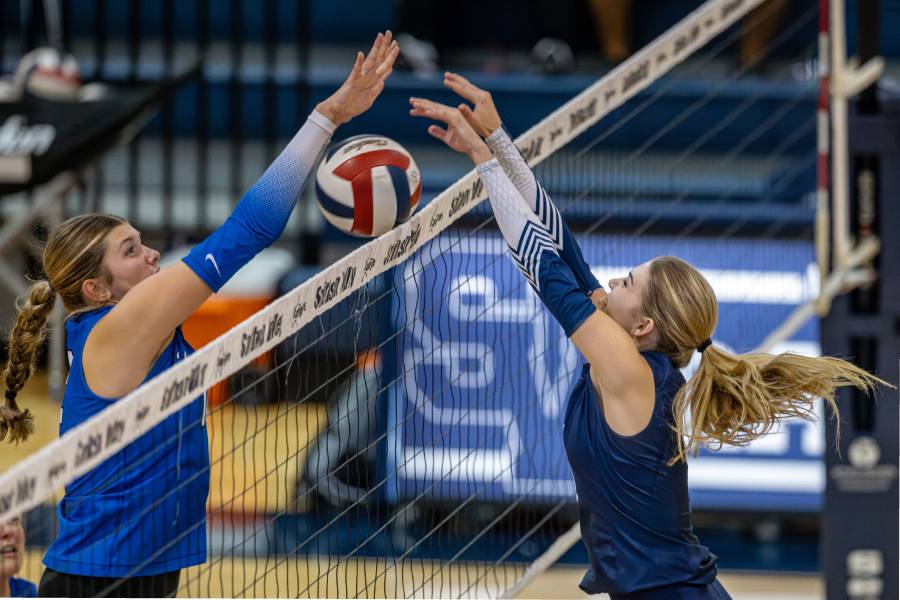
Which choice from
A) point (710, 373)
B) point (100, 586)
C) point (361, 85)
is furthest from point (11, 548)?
point (710, 373)

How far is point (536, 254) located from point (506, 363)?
302 centimetres

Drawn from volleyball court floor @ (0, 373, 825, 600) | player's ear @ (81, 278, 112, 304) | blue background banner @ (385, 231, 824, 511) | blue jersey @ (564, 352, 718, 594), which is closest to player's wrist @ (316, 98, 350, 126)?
player's ear @ (81, 278, 112, 304)

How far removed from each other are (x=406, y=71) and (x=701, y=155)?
2.14 meters

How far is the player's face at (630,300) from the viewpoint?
9.11ft

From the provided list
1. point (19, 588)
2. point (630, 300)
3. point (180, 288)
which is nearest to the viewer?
point (180, 288)

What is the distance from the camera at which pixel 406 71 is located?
802 centimetres

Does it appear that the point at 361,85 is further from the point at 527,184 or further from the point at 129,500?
the point at 129,500

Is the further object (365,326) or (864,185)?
(365,326)

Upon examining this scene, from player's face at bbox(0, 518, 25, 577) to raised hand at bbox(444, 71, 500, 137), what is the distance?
1.42 m

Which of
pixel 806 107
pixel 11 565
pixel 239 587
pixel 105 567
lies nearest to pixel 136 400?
pixel 105 567

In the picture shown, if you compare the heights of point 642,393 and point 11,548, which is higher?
point 642,393

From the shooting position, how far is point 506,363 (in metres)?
5.66

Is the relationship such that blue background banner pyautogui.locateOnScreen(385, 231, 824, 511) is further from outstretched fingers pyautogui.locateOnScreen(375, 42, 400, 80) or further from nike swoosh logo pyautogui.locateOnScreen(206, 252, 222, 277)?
nike swoosh logo pyautogui.locateOnScreen(206, 252, 222, 277)

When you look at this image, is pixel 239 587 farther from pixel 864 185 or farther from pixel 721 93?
pixel 721 93
